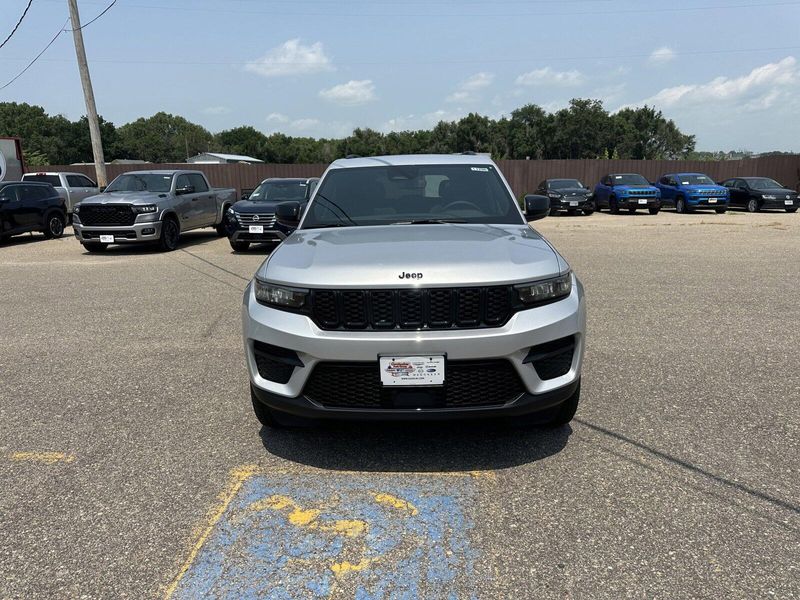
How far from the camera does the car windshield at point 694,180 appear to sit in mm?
24172

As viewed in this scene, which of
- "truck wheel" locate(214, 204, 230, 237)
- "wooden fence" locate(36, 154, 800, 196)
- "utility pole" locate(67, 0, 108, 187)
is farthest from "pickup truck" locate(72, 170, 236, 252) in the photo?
"wooden fence" locate(36, 154, 800, 196)

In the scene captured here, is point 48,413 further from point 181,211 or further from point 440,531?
point 181,211

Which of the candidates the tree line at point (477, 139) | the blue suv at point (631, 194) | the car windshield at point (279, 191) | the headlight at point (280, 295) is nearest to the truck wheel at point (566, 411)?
the headlight at point (280, 295)

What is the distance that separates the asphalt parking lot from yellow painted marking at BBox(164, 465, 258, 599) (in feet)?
0.03

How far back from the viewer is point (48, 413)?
4078mm

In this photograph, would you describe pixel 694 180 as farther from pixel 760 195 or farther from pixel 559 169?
pixel 559 169

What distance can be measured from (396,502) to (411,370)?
25.9 inches

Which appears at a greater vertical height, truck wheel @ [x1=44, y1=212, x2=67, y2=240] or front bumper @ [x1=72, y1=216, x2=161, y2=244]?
front bumper @ [x1=72, y1=216, x2=161, y2=244]

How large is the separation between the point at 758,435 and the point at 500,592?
2.24 m

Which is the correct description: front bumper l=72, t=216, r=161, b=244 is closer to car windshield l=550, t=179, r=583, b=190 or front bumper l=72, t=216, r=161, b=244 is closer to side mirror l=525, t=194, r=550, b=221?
side mirror l=525, t=194, r=550, b=221

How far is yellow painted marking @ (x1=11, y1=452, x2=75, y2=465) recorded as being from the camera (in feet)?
11.1

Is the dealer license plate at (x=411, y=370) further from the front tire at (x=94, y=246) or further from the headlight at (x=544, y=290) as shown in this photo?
the front tire at (x=94, y=246)

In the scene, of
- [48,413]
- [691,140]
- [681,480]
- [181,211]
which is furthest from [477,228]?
[691,140]

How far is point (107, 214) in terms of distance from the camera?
12617mm
